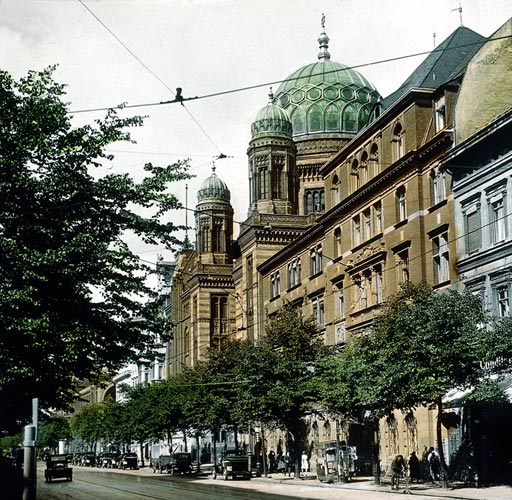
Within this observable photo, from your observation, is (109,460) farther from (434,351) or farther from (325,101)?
(434,351)

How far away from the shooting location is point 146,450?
120 meters

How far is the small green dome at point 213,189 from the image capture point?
338ft

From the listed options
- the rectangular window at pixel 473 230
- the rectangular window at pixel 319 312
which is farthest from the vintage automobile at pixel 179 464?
the rectangular window at pixel 473 230

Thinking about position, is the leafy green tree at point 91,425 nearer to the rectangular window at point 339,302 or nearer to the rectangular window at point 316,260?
the rectangular window at point 316,260

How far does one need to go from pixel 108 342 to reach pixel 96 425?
9748 cm

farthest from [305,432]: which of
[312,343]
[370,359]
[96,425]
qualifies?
[96,425]

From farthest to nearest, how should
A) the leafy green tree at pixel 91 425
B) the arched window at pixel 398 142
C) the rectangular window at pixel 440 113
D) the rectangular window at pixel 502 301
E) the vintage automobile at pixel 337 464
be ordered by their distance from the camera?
the leafy green tree at pixel 91 425
the arched window at pixel 398 142
the vintage automobile at pixel 337 464
the rectangular window at pixel 440 113
the rectangular window at pixel 502 301

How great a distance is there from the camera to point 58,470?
58719 millimetres

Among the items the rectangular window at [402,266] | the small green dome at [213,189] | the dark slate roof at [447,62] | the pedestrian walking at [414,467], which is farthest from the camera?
the small green dome at [213,189]

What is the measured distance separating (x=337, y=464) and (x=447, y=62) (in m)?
21.2

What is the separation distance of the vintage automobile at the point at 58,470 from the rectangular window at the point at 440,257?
27.5 m

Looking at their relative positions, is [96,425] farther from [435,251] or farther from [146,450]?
[435,251]

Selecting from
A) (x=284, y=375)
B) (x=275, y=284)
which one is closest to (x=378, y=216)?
(x=284, y=375)

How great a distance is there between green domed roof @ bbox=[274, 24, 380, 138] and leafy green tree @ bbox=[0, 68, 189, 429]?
6104 centimetres
